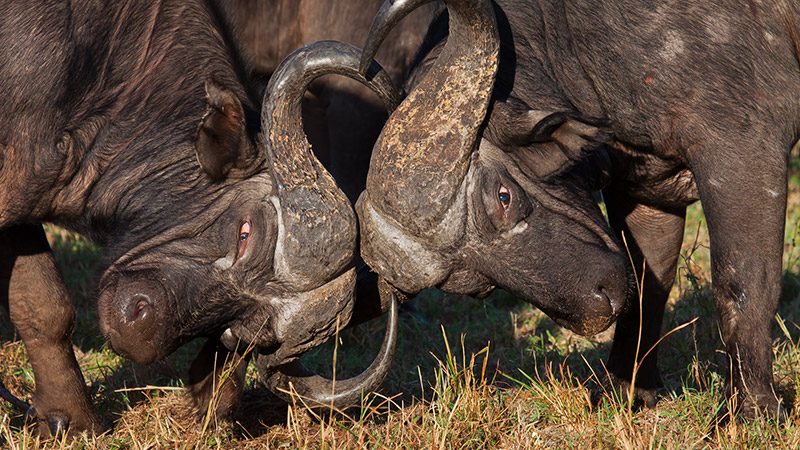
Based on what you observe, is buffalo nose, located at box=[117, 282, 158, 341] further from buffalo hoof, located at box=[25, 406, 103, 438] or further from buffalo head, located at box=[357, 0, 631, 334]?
buffalo hoof, located at box=[25, 406, 103, 438]

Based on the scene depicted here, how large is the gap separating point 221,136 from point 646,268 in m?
2.38

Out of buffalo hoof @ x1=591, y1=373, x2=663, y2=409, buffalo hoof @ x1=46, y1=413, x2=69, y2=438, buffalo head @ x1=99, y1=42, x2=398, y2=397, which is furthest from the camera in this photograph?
buffalo hoof @ x1=591, y1=373, x2=663, y2=409

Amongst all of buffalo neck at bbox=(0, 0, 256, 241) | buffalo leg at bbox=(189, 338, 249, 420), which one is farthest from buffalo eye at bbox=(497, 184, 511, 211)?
buffalo leg at bbox=(189, 338, 249, 420)

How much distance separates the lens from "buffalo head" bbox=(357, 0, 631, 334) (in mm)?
3832

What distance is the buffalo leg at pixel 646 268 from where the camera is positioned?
4.96 meters

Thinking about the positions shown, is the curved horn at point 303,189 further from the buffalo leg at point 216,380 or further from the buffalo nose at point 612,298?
the buffalo nose at point 612,298

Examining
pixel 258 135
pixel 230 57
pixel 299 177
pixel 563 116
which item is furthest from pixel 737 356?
pixel 230 57

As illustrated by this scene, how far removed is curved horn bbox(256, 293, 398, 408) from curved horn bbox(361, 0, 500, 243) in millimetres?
501

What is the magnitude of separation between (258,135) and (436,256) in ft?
3.17

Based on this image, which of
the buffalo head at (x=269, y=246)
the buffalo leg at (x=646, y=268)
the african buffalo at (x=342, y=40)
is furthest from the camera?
the african buffalo at (x=342, y=40)

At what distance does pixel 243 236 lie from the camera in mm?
3941

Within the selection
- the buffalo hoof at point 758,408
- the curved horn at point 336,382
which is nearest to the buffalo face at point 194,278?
the curved horn at point 336,382

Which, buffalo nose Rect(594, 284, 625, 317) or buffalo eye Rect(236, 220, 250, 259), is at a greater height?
buffalo eye Rect(236, 220, 250, 259)

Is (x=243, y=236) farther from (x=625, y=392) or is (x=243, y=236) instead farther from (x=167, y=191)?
(x=625, y=392)
